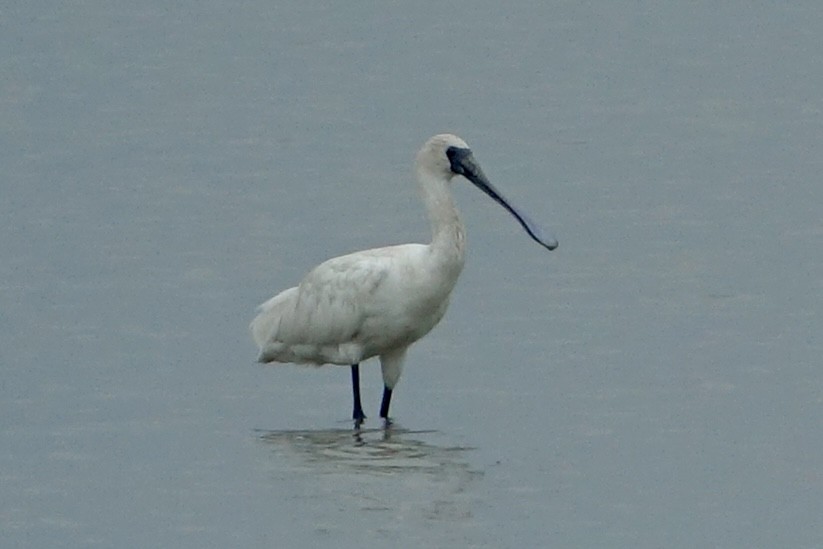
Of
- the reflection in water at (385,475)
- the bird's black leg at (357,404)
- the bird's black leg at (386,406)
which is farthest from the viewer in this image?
the bird's black leg at (386,406)

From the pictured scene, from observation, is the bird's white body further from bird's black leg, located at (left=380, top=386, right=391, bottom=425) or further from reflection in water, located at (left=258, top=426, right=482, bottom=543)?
reflection in water, located at (left=258, top=426, right=482, bottom=543)

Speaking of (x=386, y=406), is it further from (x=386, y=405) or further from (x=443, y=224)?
(x=443, y=224)

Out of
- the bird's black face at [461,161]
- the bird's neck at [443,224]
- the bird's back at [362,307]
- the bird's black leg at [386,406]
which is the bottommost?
the bird's black leg at [386,406]

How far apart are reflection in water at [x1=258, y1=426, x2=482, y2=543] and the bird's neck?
978 millimetres

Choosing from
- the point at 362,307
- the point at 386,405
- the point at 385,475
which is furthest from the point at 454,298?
the point at 385,475

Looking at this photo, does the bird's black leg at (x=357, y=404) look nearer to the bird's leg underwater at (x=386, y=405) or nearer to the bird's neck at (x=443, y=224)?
the bird's leg underwater at (x=386, y=405)

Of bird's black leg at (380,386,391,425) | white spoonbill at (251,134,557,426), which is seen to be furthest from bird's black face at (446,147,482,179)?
bird's black leg at (380,386,391,425)

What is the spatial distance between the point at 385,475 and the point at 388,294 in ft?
6.21

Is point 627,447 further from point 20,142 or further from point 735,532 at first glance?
point 20,142

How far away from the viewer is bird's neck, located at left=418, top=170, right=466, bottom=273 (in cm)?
1656

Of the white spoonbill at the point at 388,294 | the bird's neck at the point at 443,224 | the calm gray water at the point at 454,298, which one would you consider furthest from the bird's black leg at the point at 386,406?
→ the bird's neck at the point at 443,224

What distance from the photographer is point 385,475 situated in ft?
49.2

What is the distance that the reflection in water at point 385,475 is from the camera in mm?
13773

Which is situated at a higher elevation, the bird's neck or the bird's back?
the bird's neck
